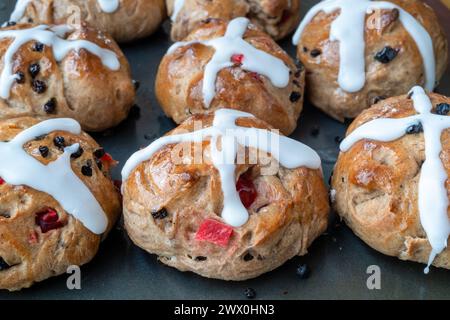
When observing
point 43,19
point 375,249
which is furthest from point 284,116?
point 43,19

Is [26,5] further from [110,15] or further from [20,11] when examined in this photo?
[110,15]

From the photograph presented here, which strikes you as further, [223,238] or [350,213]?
[350,213]

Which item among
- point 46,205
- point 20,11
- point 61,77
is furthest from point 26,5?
point 46,205

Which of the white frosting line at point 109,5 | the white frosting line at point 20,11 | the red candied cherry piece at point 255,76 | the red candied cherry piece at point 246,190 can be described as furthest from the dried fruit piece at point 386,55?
the white frosting line at point 20,11

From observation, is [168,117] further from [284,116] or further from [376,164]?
[376,164]

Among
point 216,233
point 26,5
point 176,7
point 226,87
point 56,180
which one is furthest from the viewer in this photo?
point 176,7

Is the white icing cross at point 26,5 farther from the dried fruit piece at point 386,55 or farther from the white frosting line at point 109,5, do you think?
the dried fruit piece at point 386,55
